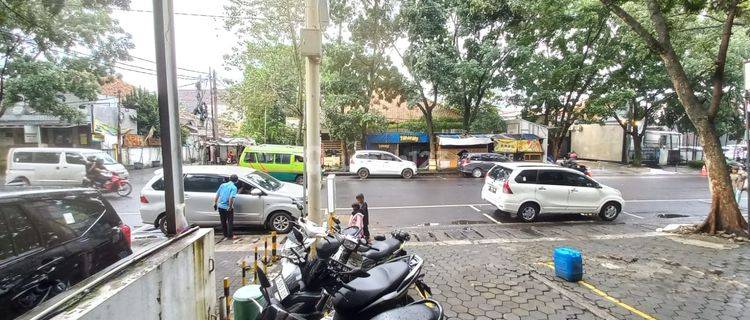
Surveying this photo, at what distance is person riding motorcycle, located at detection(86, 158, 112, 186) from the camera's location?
8.23 ft

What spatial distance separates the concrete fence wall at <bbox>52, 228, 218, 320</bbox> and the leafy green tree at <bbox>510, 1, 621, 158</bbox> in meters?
17.4

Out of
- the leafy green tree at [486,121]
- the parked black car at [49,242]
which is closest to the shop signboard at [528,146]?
the leafy green tree at [486,121]

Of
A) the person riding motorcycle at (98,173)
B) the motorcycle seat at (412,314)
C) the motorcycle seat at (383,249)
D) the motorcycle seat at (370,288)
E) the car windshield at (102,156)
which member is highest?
the car windshield at (102,156)

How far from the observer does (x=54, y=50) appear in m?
2.19

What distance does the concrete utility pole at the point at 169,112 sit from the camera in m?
3.03

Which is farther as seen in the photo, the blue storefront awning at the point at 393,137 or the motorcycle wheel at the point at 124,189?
the blue storefront awning at the point at 393,137

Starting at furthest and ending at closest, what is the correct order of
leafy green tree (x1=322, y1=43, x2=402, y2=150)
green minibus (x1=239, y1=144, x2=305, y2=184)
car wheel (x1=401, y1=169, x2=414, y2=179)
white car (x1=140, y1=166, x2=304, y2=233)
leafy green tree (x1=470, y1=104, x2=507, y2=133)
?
leafy green tree (x1=470, y1=104, x2=507, y2=133), leafy green tree (x1=322, y1=43, x2=402, y2=150), car wheel (x1=401, y1=169, x2=414, y2=179), green minibus (x1=239, y1=144, x2=305, y2=184), white car (x1=140, y1=166, x2=304, y2=233)

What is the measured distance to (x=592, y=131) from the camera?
33406 mm

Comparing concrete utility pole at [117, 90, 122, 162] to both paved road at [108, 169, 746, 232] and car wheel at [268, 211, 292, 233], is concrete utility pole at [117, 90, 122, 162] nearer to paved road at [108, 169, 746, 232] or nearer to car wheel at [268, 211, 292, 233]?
paved road at [108, 169, 746, 232]

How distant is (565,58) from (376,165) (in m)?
12.5

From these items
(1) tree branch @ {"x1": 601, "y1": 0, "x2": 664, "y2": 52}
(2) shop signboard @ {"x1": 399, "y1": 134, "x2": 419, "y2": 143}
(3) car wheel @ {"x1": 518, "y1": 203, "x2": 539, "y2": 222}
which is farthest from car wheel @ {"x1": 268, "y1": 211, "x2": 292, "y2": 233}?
(2) shop signboard @ {"x1": 399, "y1": 134, "x2": 419, "y2": 143}

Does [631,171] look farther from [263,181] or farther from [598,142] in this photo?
[263,181]

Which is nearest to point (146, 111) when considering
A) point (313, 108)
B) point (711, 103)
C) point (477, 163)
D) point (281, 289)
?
point (281, 289)

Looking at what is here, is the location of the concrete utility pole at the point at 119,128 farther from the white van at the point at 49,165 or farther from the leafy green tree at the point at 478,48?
the leafy green tree at the point at 478,48
